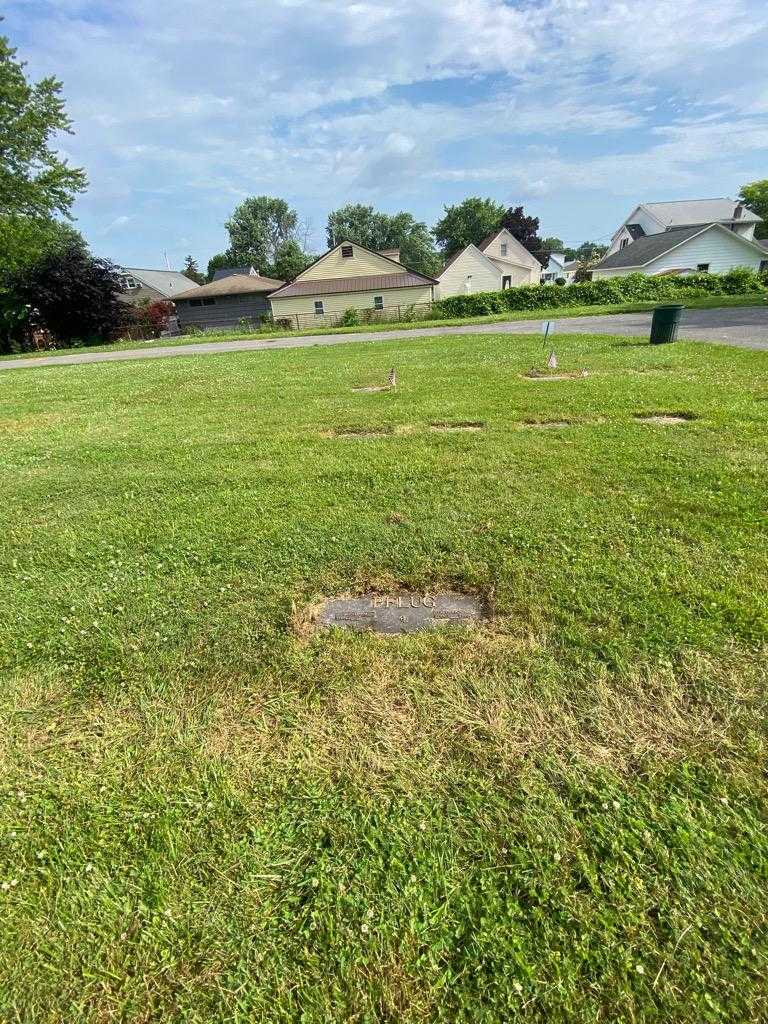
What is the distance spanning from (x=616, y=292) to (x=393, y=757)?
3131 cm

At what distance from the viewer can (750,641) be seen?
2.30 metres

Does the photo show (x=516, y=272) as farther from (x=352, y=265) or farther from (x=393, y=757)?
(x=393, y=757)

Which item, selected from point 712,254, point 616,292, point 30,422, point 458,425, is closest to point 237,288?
point 616,292

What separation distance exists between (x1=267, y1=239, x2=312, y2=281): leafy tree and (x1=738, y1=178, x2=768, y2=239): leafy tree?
5466 centimetres

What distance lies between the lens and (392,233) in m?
68.7

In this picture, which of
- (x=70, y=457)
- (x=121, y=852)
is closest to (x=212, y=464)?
(x=70, y=457)

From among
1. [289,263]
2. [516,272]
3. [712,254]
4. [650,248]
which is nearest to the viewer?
[712,254]

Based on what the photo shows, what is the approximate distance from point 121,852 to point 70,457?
553cm

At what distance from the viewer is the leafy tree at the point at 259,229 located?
74.3 m

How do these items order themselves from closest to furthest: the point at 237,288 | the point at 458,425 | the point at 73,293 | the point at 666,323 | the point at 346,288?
1. the point at 458,425
2. the point at 666,323
3. the point at 73,293
4. the point at 346,288
5. the point at 237,288

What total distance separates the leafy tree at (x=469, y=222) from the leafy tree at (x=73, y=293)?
43159 mm

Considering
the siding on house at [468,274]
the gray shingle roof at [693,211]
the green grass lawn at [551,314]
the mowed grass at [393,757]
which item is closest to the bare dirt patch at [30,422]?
the mowed grass at [393,757]

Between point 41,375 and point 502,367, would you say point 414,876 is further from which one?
point 41,375

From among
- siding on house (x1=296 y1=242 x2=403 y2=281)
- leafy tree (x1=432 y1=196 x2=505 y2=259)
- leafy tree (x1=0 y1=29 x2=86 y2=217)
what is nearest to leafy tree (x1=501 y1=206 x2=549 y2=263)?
leafy tree (x1=432 y1=196 x2=505 y2=259)
